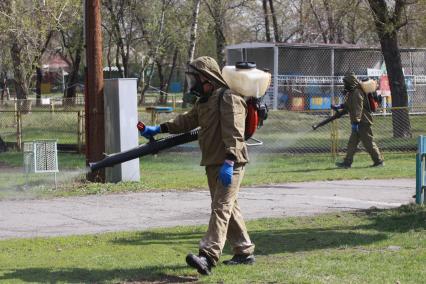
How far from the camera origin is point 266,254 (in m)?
7.85

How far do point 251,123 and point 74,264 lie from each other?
2122 millimetres

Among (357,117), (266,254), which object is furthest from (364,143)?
(266,254)

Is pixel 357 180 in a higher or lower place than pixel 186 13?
lower

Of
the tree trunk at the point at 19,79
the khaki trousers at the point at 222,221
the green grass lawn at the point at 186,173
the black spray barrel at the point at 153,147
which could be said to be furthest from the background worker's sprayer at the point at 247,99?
the tree trunk at the point at 19,79

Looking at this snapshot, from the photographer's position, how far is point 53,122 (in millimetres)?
28188

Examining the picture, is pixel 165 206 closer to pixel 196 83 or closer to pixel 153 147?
pixel 153 147

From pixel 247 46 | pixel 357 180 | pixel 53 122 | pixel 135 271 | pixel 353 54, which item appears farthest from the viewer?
pixel 353 54

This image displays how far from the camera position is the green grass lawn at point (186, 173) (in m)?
13.5

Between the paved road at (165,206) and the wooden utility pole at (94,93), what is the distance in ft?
5.26

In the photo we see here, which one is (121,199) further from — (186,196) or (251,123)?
(251,123)

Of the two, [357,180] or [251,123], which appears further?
[357,180]

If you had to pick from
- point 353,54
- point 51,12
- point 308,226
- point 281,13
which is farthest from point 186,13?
point 308,226

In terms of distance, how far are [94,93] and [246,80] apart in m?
7.45

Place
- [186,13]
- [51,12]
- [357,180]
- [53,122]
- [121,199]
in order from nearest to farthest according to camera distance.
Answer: [121,199] < [357,180] < [51,12] < [53,122] < [186,13]
